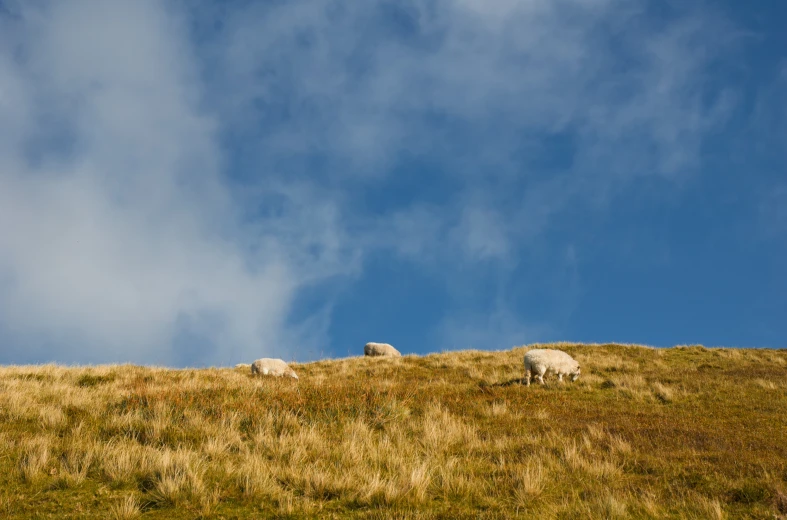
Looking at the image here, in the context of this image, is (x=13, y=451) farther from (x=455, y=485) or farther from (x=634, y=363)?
(x=634, y=363)

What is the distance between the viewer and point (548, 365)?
65.6 ft

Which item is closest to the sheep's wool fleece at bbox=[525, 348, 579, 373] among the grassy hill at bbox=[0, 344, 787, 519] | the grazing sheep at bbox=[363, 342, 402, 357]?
the grassy hill at bbox=[0, 344, 787, 519]

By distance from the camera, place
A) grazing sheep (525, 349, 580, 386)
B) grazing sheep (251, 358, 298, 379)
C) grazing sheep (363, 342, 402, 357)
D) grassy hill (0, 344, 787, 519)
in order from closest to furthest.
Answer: grassy hill (0, 344, 787, 519) → grazing sheep (525, 349, 580, 386) → grazing sheep (251, 358, 298, 379) → grazing sheep (363, 342, 402, 357)

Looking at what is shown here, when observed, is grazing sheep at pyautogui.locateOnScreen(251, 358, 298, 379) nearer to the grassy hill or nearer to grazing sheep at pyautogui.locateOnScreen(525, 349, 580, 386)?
the grassy hill

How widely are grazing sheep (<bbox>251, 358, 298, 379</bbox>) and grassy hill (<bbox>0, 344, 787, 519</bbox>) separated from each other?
20.3 ft

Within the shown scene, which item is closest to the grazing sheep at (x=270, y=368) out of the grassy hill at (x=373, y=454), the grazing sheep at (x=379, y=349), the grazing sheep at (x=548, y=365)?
the grassy hill at (x=373, y=454)

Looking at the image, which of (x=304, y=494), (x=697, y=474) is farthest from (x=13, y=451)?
(x=697, y=474)

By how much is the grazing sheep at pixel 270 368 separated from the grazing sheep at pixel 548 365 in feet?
33.1

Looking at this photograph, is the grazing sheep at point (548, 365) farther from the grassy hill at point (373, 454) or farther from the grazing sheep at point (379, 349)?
the grazing sheep at point (379, 349)

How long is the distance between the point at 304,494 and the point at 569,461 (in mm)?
4569

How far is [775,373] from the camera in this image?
22.9 m

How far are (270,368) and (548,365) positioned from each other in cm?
1205

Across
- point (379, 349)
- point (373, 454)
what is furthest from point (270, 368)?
point (379, 349)

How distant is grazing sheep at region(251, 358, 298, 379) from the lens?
22.3 m
